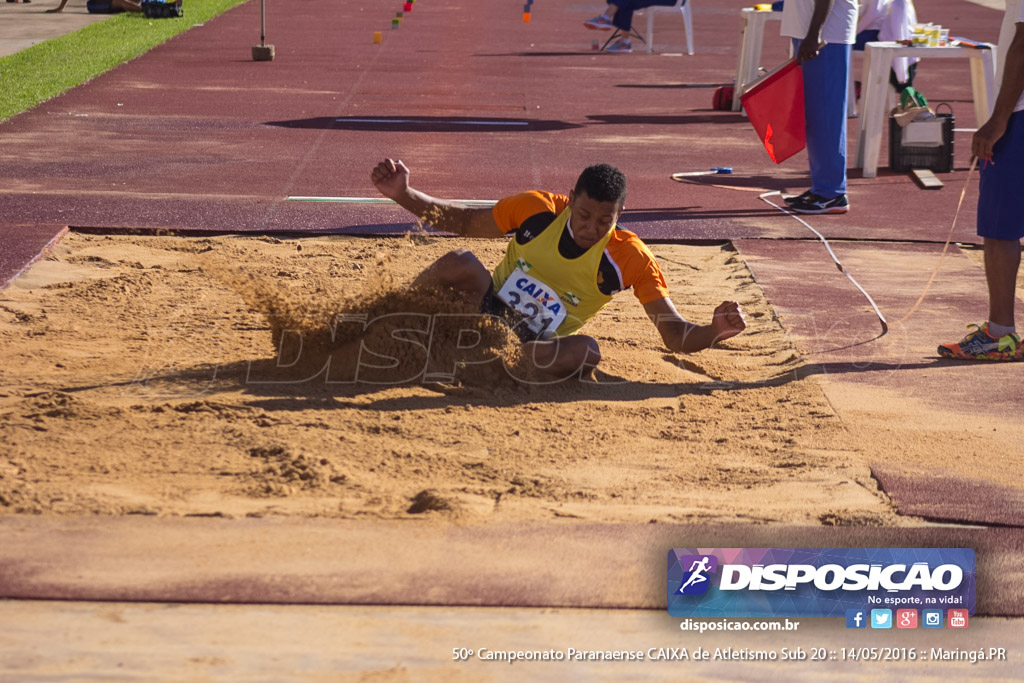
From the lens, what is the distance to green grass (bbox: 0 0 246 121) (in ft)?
39.6

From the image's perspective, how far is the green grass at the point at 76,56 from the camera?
475 inches

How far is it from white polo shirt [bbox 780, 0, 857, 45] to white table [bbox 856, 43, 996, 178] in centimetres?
134

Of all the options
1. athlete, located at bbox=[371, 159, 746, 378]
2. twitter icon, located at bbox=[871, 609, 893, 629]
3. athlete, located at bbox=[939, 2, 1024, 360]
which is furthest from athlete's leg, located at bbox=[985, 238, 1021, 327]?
twitter icon, located at bbox=[871, 609, 893, 629]

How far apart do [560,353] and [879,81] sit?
5758 millimetres

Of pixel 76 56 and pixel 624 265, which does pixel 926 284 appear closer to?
pixel 624 265

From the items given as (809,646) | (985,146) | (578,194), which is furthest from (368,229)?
(809,646)

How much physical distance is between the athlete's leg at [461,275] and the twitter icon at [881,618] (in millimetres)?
2291

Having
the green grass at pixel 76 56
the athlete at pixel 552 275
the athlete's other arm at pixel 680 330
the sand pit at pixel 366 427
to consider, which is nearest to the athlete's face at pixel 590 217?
the athlete at pixel 552 275

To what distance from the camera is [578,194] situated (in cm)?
471

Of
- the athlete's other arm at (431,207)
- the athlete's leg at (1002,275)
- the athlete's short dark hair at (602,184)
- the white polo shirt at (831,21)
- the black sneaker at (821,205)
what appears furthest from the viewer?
the black sneaker at (821,205)

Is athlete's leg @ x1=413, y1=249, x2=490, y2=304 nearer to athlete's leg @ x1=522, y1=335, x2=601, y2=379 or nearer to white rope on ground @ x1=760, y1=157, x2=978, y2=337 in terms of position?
athlete's leg @ x1=522, y1=335, x2=601, y2=379

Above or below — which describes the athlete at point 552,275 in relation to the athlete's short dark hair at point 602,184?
below

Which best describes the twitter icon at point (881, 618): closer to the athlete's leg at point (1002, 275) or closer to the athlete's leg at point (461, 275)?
the athlete's leg at point (461, 275)

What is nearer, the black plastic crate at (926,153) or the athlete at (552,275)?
the athlete at (552,275)
